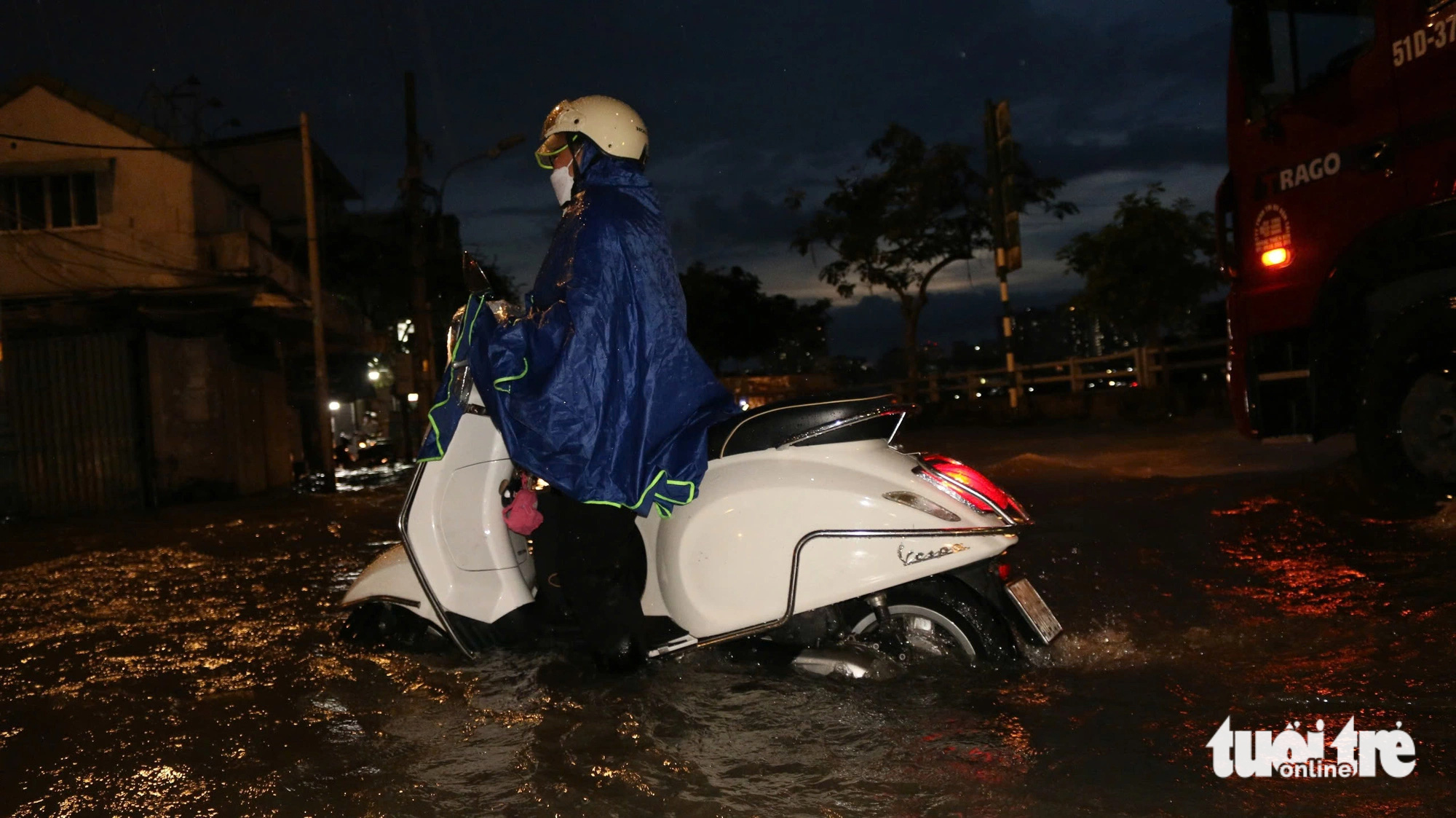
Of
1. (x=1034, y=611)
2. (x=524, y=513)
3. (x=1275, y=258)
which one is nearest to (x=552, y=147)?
(x=524, y=513)

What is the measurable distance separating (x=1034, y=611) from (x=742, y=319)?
4791 centimetres

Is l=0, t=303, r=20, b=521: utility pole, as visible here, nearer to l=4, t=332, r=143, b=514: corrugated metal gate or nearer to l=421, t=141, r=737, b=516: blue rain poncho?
l=4, t=332, r=143, b=514: corrugated metal gate

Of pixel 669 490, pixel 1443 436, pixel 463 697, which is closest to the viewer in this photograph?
pixel 669 490

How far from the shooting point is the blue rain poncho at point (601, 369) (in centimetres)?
312

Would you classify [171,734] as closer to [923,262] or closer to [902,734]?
[902,734]

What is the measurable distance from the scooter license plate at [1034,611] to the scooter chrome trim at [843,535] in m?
0.19

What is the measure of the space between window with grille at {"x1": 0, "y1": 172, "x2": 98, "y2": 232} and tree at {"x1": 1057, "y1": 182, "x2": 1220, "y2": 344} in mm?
24213

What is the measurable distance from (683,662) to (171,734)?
61.3 inches

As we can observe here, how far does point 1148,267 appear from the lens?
2895cm

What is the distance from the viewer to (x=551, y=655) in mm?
3715

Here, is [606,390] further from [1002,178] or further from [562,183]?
[1002,178]

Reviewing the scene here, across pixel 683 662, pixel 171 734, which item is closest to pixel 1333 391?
pixel 683 662

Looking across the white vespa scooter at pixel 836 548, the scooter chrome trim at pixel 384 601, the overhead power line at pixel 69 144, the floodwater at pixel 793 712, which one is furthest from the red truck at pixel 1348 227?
the overhead power line at pixel 69 144

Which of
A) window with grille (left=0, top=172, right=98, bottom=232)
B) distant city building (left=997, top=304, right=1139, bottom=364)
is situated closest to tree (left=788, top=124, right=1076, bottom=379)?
distant city building (left=997, top=304, right=1139, bottom=364)
